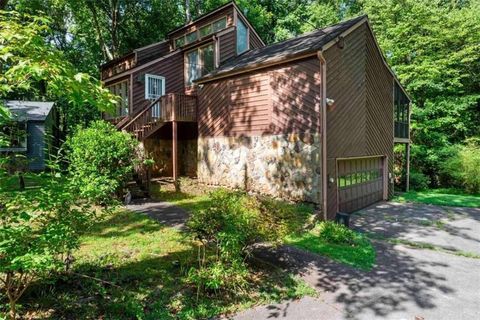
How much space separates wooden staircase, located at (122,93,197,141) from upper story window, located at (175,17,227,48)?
18.0 ft

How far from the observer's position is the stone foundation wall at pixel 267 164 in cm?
932

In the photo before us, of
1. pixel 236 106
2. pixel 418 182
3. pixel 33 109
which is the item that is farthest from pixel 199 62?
pixel 418 182

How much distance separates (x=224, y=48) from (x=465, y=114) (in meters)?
15.7

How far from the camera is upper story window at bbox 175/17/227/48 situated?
16281mm

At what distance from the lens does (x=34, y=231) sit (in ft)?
11.4

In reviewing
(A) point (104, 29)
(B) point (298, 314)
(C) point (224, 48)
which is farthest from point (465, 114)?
(A) point (104, 29)

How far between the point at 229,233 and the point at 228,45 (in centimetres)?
1282

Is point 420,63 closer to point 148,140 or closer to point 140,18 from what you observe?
point 148,140

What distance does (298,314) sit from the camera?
164 inches

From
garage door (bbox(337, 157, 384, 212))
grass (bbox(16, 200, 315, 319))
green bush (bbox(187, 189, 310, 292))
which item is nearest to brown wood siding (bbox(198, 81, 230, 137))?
garage door (bbox(337, 157, 384, 212))

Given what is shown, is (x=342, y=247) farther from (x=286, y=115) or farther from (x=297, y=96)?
(x=297, y=96)

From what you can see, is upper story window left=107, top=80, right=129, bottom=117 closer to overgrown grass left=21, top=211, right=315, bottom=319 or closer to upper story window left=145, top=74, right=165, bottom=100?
upper story window left=145, top=74, right=165, bottom=100

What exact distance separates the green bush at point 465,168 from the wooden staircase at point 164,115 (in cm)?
1431

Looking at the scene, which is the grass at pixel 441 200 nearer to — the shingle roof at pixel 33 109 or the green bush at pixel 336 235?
the green bush at pixel 336 235
